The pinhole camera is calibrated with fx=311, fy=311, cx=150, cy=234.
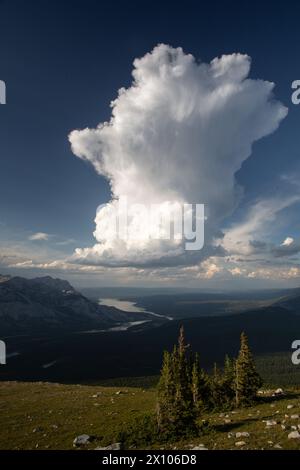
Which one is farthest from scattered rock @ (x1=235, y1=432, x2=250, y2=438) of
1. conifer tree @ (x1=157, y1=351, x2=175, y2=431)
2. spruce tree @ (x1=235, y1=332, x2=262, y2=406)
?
spruce tree @ (x1=235, y1=332, x2=262, y2=406)

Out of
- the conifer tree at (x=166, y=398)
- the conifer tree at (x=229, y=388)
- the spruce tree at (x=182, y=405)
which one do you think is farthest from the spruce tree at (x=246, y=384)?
the conifer tree at (x=166, y=398)

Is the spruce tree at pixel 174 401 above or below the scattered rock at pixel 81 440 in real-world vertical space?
above

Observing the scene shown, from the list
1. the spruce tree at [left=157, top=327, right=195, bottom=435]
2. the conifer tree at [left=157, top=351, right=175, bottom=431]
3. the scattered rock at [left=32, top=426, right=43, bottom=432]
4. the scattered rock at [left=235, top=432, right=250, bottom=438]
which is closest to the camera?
the scattered rock at [left=235, top=432, right=250, bottom=438]

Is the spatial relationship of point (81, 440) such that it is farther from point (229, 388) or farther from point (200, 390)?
point (229, 388)

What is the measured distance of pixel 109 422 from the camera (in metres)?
41.5

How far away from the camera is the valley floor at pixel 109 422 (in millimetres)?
26078

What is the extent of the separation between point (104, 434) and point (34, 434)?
9.81 meters

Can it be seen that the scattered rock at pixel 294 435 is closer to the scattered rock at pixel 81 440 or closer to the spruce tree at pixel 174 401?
the spruce tree at pixel 174 401

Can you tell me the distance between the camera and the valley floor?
26078 millimetres

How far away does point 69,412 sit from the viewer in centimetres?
5009

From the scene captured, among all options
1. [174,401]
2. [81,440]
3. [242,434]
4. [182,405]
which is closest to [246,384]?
[174,401]

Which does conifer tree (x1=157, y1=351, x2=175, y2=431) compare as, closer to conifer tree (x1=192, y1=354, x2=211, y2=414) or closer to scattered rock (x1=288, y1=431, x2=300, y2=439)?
conifer tree (x1=192, y1=354, x2=211, y2=414)
